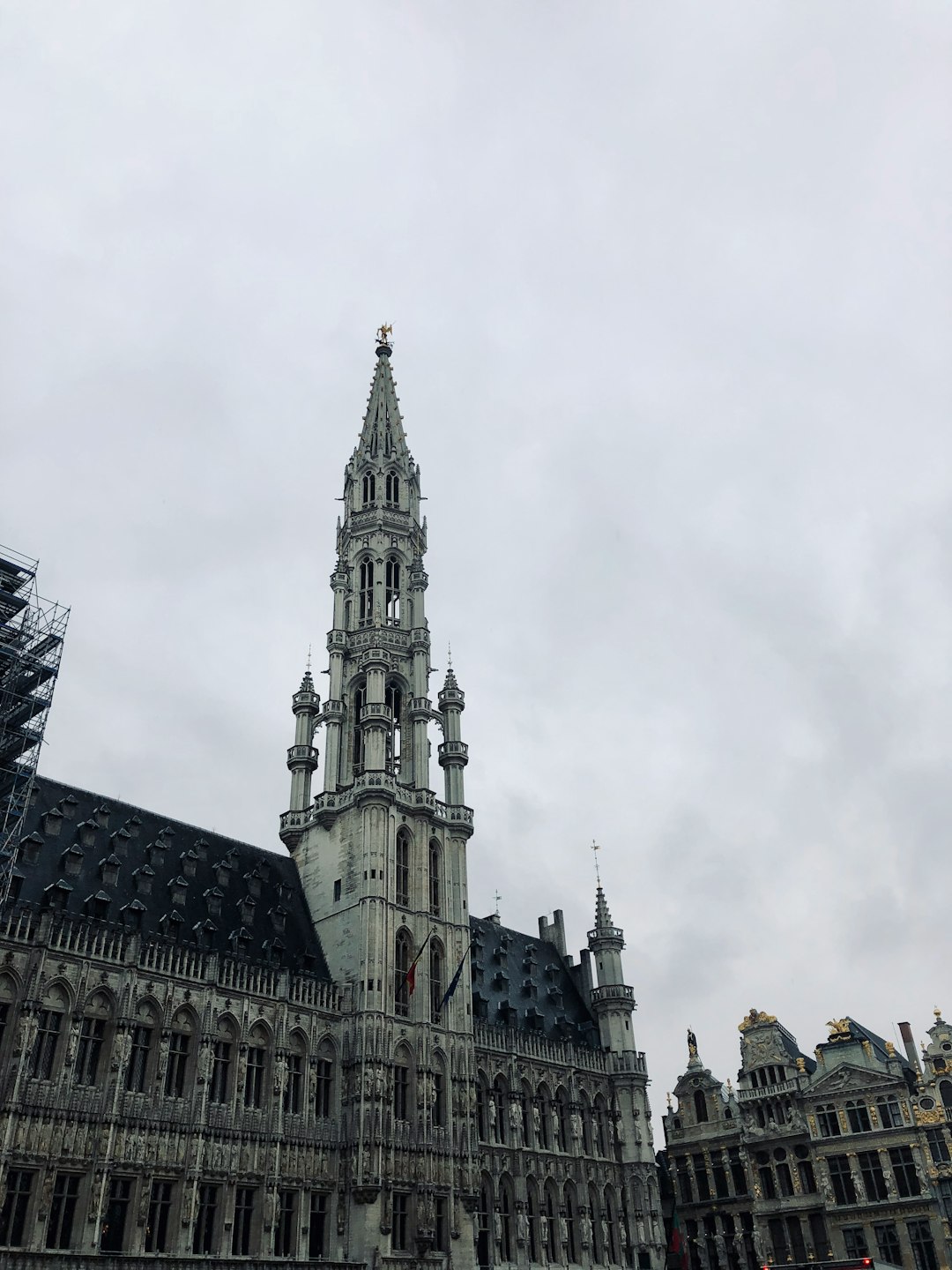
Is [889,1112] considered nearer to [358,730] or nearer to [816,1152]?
[816,1152]

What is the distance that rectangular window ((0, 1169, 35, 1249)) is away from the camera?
1629 inches

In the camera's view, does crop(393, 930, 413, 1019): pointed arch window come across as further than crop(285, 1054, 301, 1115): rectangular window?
Yes

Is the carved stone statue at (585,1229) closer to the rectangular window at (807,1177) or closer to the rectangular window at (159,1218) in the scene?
the rectangular window at (807,1177)

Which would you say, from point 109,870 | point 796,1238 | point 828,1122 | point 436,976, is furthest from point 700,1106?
point 109,870

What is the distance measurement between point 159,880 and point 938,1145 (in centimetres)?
5086

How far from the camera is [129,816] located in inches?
2281

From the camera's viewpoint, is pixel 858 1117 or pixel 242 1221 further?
pixel 858 1117

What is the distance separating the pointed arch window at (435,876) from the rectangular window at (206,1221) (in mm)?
20122

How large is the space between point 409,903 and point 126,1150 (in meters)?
21.4

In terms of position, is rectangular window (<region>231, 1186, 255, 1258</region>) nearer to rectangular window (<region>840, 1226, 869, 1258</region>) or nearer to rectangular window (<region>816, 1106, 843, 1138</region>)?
rectangular window (<region>840, 1226, 869, 1258</region>)

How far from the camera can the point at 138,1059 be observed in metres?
47.8

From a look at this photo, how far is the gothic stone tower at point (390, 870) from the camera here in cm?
5472

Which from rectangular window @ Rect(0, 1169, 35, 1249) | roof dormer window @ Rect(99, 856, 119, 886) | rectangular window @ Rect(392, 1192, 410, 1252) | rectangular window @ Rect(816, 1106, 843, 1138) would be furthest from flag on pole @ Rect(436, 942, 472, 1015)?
rectangular window @ Rect(816, 1106, 843, 1138)

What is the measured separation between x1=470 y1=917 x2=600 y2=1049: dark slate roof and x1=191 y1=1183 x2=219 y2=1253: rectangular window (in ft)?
76.9
